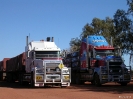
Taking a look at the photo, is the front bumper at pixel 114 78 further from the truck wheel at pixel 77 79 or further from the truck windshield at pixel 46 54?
the truck wheel at pixel 77 79

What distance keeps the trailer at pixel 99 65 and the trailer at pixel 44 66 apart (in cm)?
331

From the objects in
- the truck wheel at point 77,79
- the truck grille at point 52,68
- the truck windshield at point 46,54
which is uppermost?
the truck windshield at point 46,54

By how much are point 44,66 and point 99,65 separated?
551 centimetres

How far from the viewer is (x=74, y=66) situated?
105 ft

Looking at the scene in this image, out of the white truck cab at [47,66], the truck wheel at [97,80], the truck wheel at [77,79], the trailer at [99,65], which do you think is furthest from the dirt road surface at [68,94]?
the truck wheel at [77,79]

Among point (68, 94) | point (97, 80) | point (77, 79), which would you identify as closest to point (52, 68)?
point (97, 80)

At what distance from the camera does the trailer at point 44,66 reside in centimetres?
2255

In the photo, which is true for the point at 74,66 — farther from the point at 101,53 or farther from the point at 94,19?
the point at 94,19

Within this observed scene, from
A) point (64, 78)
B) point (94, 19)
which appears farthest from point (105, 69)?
point (94, 19)

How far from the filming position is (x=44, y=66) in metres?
22.5

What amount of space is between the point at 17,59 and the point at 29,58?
22.9 ft

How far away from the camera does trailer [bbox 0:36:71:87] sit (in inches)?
888

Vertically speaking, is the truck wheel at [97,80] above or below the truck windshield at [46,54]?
below

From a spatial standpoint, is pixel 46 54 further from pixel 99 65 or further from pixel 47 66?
pixel 99 65
